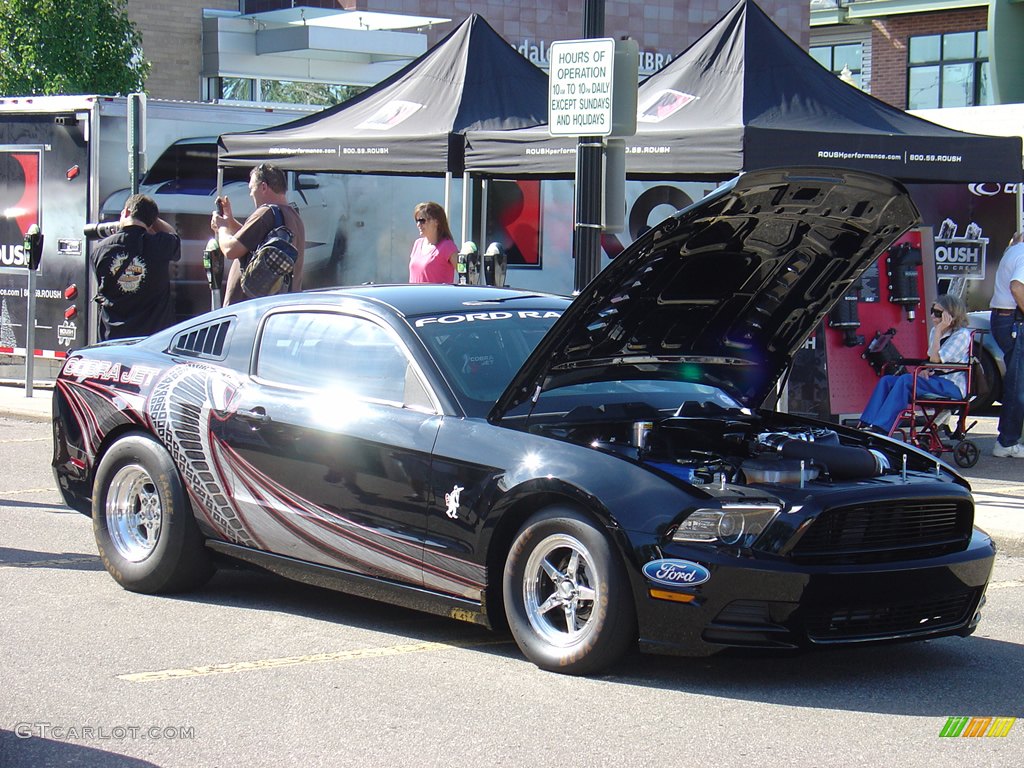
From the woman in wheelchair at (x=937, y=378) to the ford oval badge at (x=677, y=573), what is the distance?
6455mm

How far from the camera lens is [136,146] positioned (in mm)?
15172

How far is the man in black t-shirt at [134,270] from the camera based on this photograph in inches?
464

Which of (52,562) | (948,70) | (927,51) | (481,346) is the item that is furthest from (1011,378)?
(927,51)

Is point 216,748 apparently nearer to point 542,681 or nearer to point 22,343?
point 542,681

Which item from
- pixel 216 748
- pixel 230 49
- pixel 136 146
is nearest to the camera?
pixel 216 748

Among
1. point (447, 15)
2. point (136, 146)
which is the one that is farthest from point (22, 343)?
point (447, 15)

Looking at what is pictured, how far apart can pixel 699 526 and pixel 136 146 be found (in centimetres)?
Answer: 1119

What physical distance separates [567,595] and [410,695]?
0.69 meters

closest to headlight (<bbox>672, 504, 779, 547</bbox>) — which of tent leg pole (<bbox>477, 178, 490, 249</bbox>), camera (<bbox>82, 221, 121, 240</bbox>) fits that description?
camera (<bbox>82, 221, 121, 240</bbox>)

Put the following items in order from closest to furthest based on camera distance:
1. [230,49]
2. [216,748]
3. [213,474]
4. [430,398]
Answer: [216,748] < [430,398] < [213,474] < [230,49]

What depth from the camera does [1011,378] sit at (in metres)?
12.0

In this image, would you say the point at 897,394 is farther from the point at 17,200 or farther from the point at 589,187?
the point at 17,200

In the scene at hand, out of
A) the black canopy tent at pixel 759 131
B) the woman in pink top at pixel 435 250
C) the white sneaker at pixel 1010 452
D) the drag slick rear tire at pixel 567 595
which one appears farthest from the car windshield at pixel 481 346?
the white sneaker at pixel 1010 452

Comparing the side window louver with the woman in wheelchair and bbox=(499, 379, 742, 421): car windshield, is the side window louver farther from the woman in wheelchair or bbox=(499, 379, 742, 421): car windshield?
the woman in wheelchair
